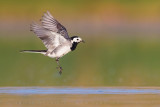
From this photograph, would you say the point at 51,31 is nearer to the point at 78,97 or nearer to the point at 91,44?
the point at 78,97

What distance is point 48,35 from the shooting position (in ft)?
59.3

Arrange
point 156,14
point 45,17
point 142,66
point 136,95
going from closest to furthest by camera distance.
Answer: point 136,95 < point 45,17 < point 142,66 < point 156,14

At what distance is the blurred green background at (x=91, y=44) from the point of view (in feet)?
66.3

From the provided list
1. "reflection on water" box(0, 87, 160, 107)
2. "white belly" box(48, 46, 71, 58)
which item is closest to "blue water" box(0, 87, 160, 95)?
"reflection on water" box(0, 87, 160, 107)

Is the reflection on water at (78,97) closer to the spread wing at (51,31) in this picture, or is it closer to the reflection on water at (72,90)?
the reflection on water at (72,90)

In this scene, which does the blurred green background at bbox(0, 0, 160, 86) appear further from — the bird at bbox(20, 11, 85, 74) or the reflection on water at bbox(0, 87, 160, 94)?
the reflection on water at bbox(0, 87, 160, 94)

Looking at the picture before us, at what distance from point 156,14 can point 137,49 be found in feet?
38.4

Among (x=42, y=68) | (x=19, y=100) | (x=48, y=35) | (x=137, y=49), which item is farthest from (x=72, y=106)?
(x=137, y=49)

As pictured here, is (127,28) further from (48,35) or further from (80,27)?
(48,35)

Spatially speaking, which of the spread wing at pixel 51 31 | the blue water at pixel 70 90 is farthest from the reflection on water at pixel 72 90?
the spread wing at pixel 51 31

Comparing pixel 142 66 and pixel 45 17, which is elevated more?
pixel 45 17

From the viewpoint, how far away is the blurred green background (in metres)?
20.2

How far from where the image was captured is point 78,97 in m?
16.2

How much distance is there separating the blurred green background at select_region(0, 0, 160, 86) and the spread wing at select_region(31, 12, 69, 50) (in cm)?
98
